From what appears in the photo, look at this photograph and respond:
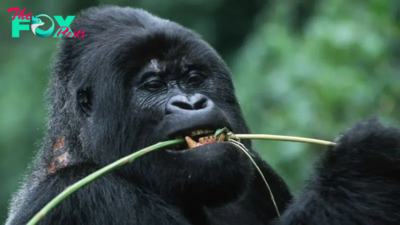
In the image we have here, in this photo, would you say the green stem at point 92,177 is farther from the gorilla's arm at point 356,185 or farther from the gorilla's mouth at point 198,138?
the gorilla's arm at point 356,185

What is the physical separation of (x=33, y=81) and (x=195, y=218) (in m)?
7.52

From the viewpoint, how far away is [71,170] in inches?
153

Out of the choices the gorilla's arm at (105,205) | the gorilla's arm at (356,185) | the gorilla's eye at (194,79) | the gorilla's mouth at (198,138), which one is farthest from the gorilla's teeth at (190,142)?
the gorilla's arm at (356,185)

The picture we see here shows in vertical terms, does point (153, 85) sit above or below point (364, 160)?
above

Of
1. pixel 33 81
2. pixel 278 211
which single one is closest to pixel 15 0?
pixel 33 81

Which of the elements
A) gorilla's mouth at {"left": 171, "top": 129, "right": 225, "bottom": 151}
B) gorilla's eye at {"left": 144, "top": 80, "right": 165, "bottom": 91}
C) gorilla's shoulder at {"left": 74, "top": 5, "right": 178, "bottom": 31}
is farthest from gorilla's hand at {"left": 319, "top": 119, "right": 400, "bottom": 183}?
gorilla's shoulder at {"left": 74, "top": 5, "right": 178, "bottom": 31}

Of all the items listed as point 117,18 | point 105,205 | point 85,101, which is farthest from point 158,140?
point 117,18

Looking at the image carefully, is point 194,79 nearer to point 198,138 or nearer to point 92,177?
point 198,138

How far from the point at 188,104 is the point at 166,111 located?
12 centimetres

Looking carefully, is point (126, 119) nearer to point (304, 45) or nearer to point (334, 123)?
point (334, 123)

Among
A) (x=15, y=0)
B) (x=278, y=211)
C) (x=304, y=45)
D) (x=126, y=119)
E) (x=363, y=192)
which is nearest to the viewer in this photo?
(x=363, y=192)

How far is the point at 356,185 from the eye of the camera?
3.79 meters

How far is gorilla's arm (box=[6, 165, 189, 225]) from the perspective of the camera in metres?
3.74

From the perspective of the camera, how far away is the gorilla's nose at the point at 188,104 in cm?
387
